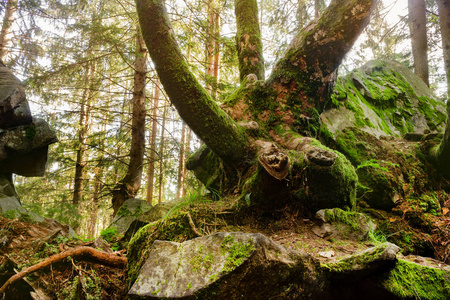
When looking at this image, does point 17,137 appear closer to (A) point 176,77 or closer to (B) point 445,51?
(A) point 176,77

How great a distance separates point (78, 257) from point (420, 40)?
36.4ft

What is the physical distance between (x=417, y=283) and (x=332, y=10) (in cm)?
342

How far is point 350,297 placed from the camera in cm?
183

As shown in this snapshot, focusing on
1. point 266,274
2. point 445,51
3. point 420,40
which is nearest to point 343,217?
point 266,274

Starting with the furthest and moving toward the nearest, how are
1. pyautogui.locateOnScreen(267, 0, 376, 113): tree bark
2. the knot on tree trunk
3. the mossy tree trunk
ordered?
pyautogui.locateOnScreen(267, 0, 376, 113): tree bark
the mossy tree trunk
the knot on tree trunk

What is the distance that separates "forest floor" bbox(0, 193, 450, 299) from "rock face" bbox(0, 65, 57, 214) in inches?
119

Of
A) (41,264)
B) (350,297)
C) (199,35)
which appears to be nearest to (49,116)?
(199,35)

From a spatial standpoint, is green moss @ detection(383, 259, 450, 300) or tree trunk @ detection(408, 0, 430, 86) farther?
tree trunk @ detection(408, 0, 430, 86)

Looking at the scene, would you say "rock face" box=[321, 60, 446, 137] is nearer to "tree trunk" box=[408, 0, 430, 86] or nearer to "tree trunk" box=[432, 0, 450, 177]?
"tree trunk" box=[408, 0, 430, 86]

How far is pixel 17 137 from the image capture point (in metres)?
4.76

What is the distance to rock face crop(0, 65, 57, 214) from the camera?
4617 mm

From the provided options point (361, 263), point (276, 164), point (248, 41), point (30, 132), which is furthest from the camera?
point (248, 41)

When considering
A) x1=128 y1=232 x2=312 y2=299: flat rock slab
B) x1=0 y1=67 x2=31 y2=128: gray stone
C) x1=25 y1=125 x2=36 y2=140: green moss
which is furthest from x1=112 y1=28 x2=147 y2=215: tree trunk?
x1=128 y1=232 x2=312 y2=299: flat rock slab

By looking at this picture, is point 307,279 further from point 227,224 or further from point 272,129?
point 272,129
